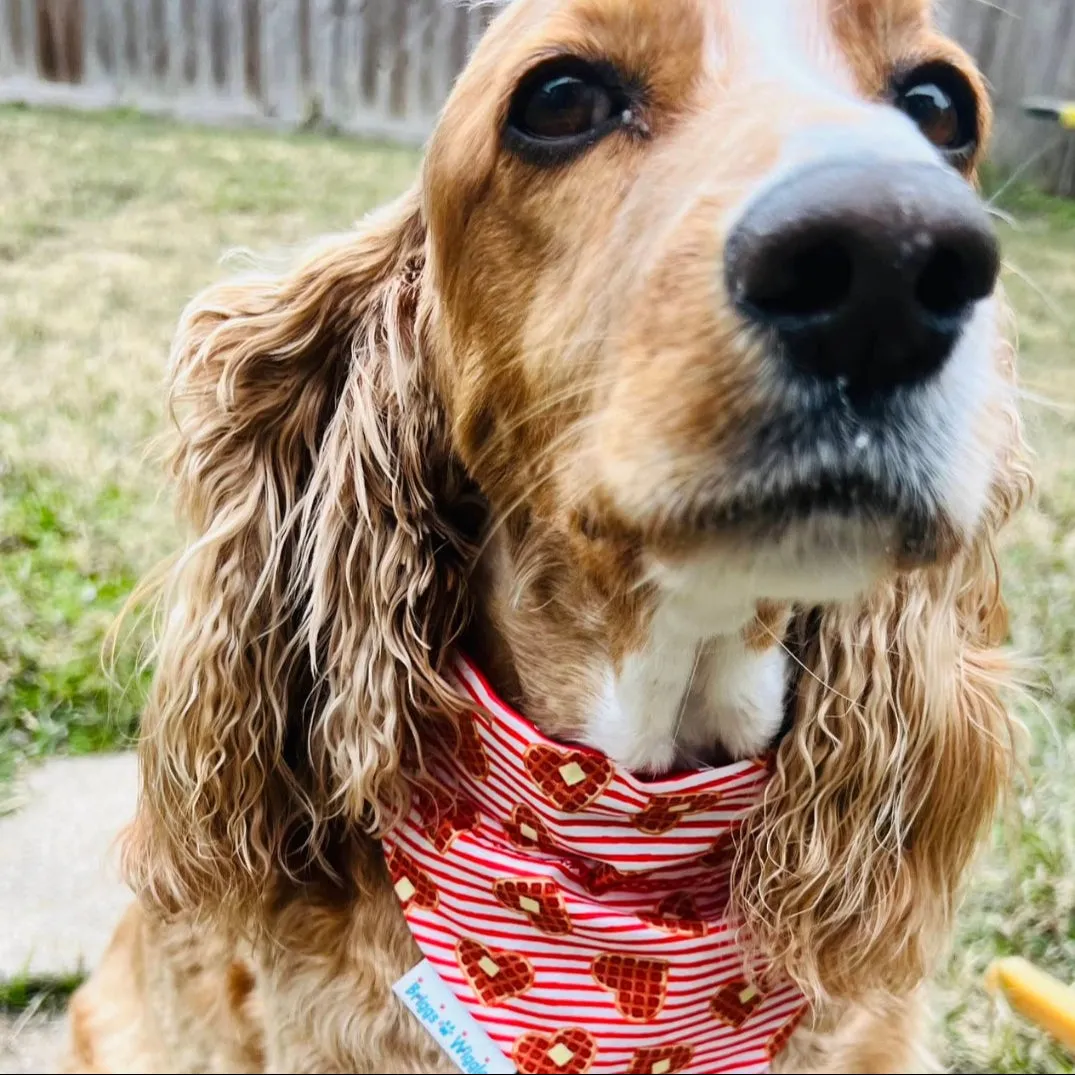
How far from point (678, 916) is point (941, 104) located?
1252mm

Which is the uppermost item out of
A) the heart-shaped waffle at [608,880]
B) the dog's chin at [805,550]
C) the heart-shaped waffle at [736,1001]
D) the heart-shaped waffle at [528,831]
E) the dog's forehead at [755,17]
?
the dog's forehead at [755,17]

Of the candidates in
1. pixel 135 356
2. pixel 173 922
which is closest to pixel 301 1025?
pixel 173 922

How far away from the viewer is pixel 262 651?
1.93 metres

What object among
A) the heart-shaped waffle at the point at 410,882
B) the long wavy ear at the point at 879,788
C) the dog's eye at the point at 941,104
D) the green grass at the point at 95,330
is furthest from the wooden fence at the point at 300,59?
the heart-shaped waffle at the point at 410,882

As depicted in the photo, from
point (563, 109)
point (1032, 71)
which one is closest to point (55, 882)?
point (563, 109)

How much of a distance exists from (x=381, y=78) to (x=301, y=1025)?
10.3ft

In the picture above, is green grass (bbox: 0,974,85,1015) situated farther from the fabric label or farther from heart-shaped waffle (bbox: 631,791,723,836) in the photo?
heart-shaped waffle (bbox: 631,791,723,836)

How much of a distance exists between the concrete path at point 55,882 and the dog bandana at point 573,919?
75 centimetres

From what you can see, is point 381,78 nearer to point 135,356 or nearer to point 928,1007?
point 135,356

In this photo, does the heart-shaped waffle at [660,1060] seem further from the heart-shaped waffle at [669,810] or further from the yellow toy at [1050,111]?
the yellow toy at [1050,111]

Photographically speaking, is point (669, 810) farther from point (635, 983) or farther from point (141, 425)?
point (141, 425)

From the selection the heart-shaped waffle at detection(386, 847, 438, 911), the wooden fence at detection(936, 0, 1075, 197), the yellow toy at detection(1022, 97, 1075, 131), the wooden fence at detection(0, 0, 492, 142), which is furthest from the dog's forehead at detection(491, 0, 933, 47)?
the yellow toy at detection(1022, 97, 1075, 131)

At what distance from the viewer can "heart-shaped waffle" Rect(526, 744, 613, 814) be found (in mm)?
1711

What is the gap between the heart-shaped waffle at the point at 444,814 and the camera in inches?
72.7
